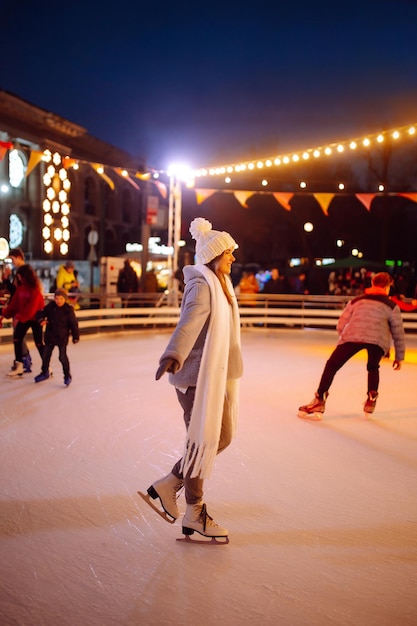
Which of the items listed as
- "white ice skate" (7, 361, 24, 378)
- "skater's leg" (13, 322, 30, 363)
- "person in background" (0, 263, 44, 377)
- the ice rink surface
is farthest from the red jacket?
the ice rink surface

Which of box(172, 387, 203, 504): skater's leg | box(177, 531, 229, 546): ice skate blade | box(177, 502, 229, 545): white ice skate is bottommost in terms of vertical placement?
box(177, 531, 229, 546): ice skate blade

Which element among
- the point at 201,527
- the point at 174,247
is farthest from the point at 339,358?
the point at 174,247

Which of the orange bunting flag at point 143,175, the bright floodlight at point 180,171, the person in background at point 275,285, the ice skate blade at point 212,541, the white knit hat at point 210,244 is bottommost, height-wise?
the ice skate blade at point 212,541

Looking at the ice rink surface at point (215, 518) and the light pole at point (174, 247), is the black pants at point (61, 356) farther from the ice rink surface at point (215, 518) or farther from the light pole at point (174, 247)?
the light pole at point (174, 247)

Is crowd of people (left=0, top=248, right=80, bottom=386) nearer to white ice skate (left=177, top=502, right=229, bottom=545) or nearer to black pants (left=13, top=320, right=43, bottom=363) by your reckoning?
black pants (left=13, top=320, right=43, bottom=363)

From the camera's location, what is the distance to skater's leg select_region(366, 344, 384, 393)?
19.5 feet

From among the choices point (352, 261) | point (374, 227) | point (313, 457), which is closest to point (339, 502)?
point (313, 457)

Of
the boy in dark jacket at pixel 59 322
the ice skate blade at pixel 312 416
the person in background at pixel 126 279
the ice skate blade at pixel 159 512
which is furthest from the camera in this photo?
the person in background at pixel 126 279

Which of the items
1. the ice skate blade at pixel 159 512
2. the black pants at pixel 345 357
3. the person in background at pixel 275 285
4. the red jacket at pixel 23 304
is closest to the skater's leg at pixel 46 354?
the red jacket at pixel 23 304

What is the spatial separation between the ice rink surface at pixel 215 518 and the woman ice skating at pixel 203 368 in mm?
208

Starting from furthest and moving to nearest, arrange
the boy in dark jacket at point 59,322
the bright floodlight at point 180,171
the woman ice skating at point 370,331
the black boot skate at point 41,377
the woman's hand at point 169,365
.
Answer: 1. the bright floodlight at point 180,171
2. the black boot skate at point 41,377
3. the boy in dark jacket at point 59,322
4. the woman ice skating at point 370,331
5. the woman's hand at point 169,365

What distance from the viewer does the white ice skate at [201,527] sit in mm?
3096

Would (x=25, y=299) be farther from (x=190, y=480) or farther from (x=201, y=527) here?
(x=201, y=527)

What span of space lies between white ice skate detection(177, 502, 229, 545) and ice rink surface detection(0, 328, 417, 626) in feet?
0.20
